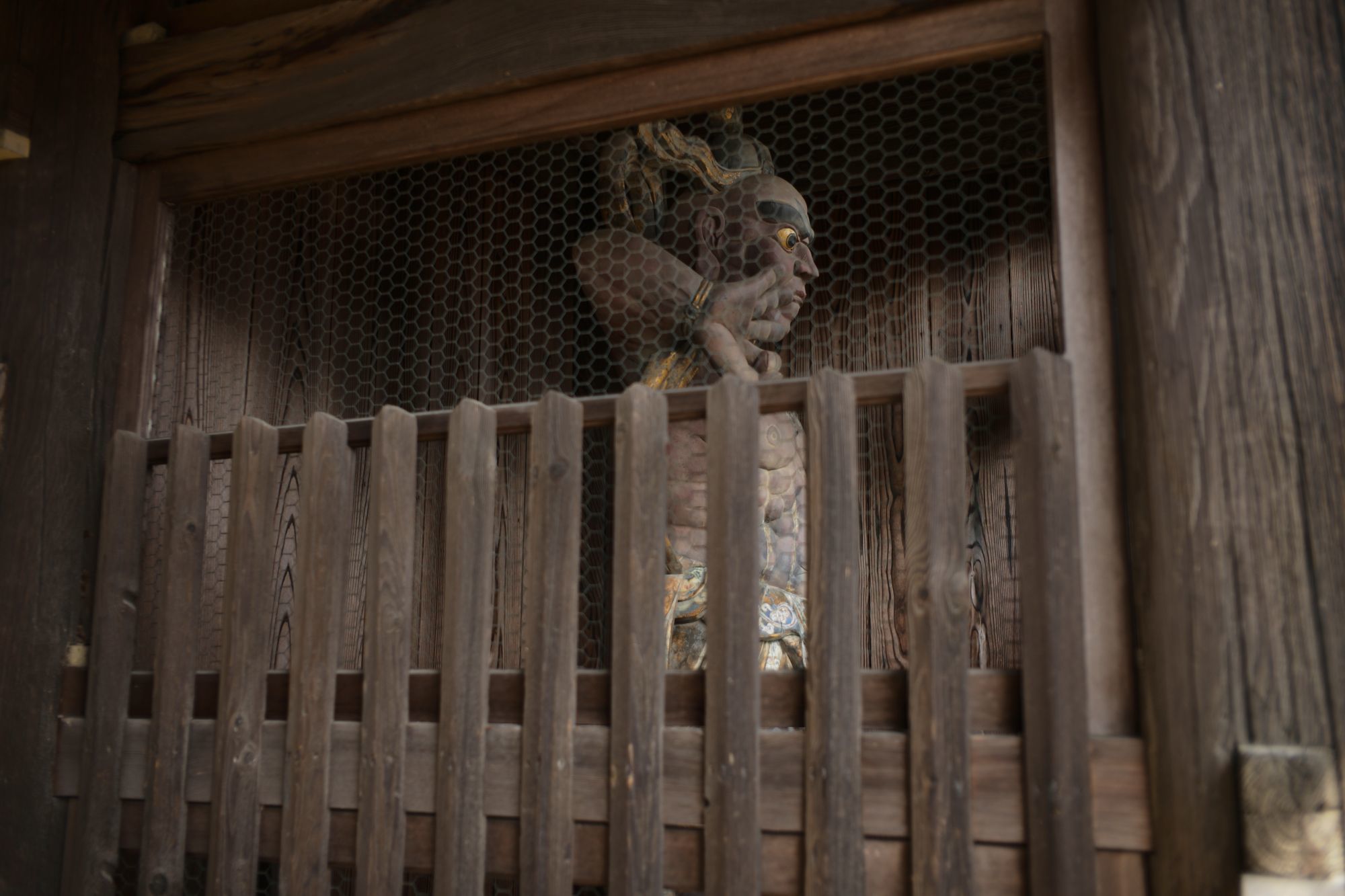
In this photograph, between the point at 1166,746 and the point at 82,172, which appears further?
the point at 82,172

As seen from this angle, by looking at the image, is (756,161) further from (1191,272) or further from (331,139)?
(1191,272)

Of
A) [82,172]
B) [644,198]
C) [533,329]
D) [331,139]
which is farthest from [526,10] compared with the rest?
[533,329]

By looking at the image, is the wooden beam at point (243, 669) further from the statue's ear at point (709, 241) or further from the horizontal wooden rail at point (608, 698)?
the statue's ear at point (709, 241)

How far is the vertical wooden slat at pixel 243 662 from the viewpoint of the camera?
6.11 feet

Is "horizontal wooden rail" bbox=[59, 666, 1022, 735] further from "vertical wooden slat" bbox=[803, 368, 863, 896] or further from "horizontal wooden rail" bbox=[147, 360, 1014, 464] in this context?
"horizontal wooden rail" bbox=[147, 360, 1014, 464]

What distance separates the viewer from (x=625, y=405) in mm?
1770

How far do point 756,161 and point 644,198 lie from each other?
13.8 inches

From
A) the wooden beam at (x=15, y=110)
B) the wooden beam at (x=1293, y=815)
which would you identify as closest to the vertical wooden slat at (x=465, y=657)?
the wooden beam at (x=1293, y=815)

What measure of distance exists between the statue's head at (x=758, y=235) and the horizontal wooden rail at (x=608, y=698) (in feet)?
3.83

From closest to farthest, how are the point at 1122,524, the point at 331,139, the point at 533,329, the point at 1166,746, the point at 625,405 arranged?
the point at 1166,746, the point at 1122,524, the point at 625,405, the point at 331,139, the point at 533,329

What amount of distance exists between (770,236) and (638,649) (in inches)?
52.3

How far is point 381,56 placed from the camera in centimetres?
212

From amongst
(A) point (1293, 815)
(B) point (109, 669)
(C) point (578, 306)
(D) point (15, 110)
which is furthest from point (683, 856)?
(D) point (15, 110)

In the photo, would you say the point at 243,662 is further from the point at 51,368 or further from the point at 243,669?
the point at 51,368
